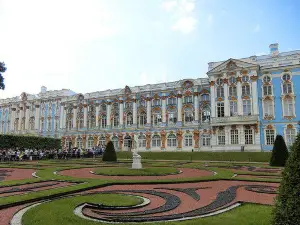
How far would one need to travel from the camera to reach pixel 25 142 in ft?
143

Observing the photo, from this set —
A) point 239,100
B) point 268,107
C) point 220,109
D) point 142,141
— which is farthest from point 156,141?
point 268,107

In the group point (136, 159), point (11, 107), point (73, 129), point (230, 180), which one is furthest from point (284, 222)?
point (11, 107)

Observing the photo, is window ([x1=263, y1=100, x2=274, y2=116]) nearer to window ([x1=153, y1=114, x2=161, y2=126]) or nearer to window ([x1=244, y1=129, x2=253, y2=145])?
window ([x1=244, y1=129, x2=253, y2=145])

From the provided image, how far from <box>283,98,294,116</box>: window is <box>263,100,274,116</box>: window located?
185 centimetres

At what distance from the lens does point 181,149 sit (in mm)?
48594

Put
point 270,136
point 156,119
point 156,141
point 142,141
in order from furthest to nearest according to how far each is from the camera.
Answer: point 142,141 < point 156,119 < point 156,141 < point 270,136

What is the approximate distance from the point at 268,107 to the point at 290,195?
41.8 m

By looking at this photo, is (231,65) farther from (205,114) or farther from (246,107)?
(205,114)

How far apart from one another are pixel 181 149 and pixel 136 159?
2878cm

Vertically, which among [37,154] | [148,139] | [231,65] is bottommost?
[37,154]

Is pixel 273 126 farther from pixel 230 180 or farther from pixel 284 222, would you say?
pixel 284 222

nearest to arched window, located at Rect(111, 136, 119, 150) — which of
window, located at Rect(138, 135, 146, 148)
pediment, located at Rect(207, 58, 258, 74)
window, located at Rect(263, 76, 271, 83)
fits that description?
window, located at Rect(138, 135, 146, 148)

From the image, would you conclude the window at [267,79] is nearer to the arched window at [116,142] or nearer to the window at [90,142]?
the arched window at [116,142]

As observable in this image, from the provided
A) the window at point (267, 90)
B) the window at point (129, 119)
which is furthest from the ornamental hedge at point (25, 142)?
the window at point (267, 90)
